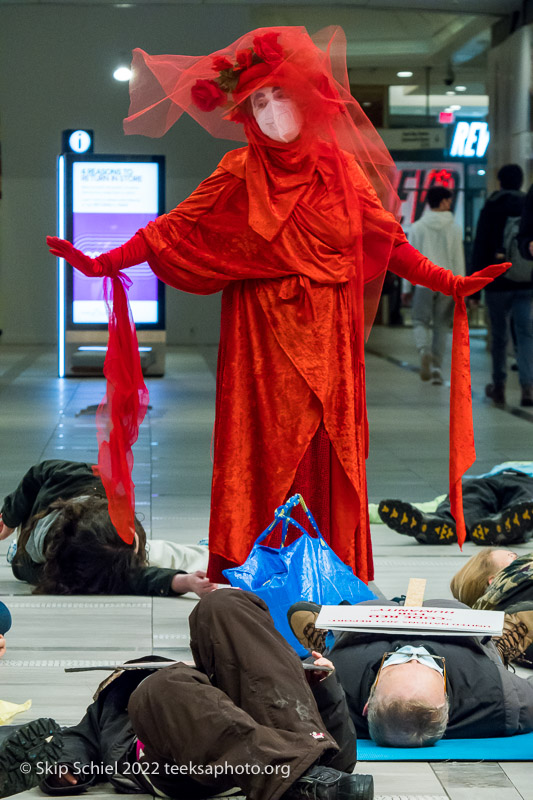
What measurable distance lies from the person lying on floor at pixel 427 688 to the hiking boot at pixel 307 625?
7 cm

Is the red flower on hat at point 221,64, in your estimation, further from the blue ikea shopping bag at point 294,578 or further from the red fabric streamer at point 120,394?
the blue ikea shopping bag at point 294,578

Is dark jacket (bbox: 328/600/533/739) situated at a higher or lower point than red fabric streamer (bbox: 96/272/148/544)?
lower

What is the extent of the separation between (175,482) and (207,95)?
285cm

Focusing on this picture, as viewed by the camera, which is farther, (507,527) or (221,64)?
(507,527)

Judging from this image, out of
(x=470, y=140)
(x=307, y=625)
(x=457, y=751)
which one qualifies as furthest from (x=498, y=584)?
(x=470, y=140)

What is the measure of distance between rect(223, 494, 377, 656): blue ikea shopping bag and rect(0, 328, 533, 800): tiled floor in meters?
0.34

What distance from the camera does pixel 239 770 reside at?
2.10 metres

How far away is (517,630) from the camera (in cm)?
304

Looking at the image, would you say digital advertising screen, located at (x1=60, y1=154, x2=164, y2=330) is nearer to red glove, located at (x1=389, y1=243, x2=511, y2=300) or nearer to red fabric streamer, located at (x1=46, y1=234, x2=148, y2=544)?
red fabric streamer, located at (x1=46, y1=234, x2=148, y2=544)

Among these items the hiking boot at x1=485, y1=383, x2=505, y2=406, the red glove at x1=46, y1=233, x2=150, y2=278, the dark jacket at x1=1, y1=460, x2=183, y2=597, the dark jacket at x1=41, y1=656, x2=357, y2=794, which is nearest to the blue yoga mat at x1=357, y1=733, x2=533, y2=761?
the dark jacket at x1=41, y1=656, x2=357, y2=794

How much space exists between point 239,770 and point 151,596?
2.02 metres

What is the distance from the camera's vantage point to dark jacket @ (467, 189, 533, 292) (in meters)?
9.17

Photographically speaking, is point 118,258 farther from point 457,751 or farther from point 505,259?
point 505,259

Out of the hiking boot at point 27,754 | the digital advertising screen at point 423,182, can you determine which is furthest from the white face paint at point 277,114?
the digital advertising screen at point 423,182
